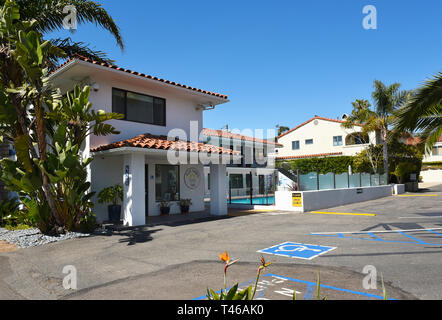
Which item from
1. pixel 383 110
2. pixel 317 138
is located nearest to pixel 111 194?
pixel 383 110

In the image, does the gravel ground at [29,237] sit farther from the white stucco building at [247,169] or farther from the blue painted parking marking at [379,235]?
the white stucco building at [247,169]

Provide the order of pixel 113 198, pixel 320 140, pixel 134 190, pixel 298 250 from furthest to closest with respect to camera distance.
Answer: pixel 320 140 → pixel 113 198 → pixel 134 190 → pixel 298 250

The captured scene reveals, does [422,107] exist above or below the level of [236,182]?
above

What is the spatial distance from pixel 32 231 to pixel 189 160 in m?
6.88

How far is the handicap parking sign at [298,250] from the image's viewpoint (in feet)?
22.2

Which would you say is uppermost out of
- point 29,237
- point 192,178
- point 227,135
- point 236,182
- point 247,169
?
point 227,135

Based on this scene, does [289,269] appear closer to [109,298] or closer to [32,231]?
[109,298]

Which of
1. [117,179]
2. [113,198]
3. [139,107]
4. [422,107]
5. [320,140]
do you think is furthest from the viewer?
[320,140]

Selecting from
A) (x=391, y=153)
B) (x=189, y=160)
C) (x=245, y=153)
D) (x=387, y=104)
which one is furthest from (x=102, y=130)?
(x=391, y=153)

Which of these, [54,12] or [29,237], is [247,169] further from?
[29,237]

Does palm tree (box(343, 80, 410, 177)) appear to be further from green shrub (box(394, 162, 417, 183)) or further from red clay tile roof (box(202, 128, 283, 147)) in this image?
red clay tile roof (box(202, 128, 283, 147))

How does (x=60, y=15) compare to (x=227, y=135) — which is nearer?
(x=60, y=15)

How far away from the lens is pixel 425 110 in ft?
31.3

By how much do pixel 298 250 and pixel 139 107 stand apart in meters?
9.75
